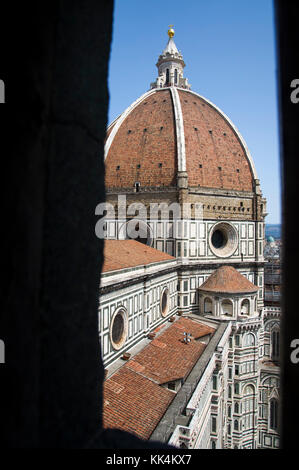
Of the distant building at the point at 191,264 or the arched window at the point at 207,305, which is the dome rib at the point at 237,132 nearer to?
the distant building at the point at 191,264

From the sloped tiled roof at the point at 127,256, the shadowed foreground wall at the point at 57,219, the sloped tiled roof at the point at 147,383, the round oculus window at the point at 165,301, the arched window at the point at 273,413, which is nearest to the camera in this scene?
the shadowed foreground wall at the point at 57,219

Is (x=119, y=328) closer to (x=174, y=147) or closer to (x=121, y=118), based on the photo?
(x=174, y=147)

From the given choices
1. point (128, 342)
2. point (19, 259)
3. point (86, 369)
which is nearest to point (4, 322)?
point (19, 259)

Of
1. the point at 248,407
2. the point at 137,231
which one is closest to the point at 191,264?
the point at 137,231

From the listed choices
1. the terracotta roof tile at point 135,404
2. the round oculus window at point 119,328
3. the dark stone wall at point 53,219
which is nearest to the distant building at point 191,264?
the round oculus window at point 119,328

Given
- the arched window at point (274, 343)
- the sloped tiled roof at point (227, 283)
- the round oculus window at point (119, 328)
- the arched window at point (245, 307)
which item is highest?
the sloped tiled roof at point (227, 283)

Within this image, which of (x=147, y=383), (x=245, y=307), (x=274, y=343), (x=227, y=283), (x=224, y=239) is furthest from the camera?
(x=274, y=343)

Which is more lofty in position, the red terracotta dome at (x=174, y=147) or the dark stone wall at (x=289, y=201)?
the red terracotta dome at (x=174, y=147)
